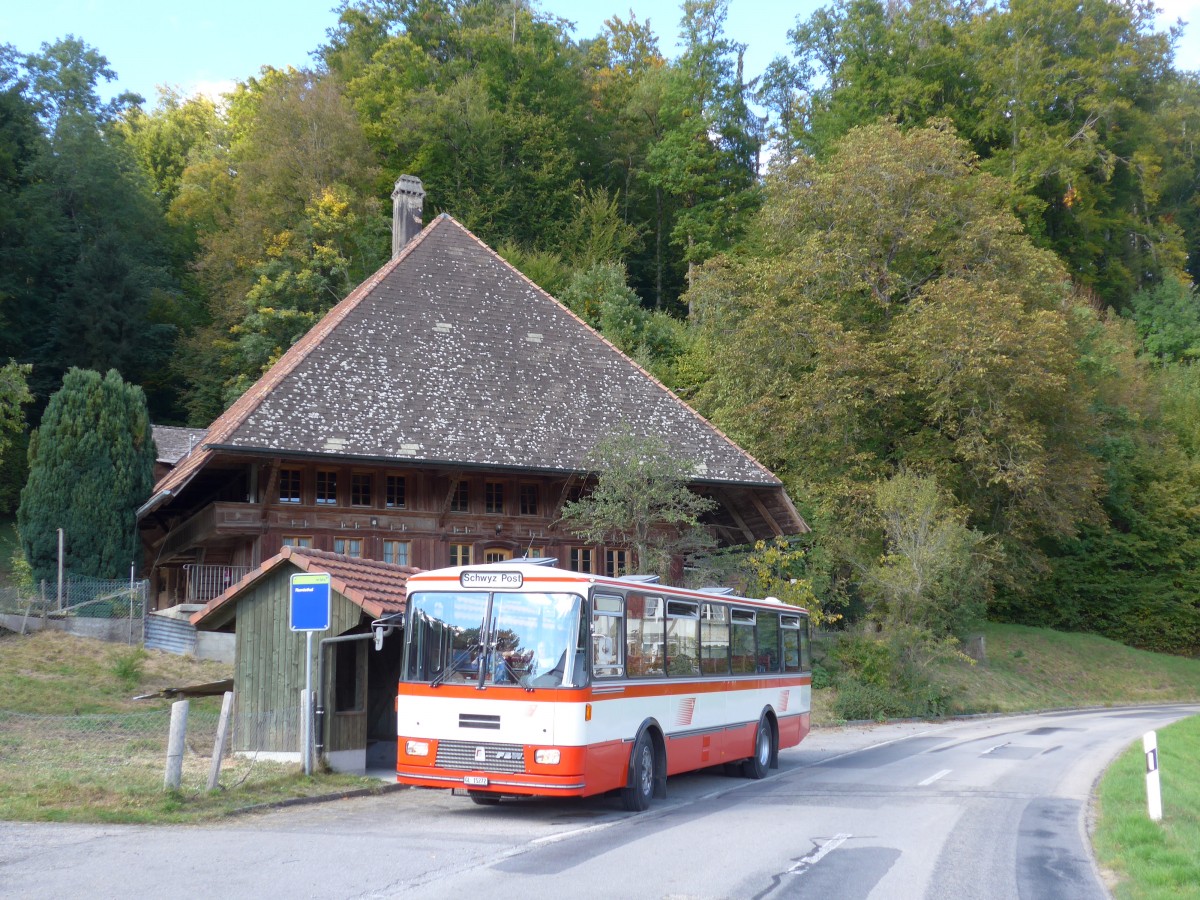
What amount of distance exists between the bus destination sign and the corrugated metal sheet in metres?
15.5

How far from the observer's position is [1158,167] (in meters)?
56.5

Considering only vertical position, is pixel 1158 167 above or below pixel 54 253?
above

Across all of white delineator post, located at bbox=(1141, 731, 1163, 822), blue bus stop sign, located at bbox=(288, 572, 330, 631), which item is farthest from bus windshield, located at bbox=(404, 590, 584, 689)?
white delineator post, located at bbox=(1141, 731, 1163, 822)

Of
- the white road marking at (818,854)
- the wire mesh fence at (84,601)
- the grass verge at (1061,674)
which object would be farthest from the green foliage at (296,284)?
the white road marking at (818,854)

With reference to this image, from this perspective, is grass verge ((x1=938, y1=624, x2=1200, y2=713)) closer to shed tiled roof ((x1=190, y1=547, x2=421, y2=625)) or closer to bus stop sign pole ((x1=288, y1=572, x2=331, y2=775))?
shed tiled roof ((x1=190, y1=547, x2=421, y2=625))

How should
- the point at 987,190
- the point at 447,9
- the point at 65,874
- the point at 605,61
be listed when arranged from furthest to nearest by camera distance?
the point at 605,61, the point at 447,9, the point at 987,190, the point at 65,874

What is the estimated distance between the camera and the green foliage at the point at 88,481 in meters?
32.0

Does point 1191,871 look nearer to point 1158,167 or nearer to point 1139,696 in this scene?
point 1139,696

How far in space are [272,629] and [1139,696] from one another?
3808 cm

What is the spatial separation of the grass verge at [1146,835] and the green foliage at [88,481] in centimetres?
2651

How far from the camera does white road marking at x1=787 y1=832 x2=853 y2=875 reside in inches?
388

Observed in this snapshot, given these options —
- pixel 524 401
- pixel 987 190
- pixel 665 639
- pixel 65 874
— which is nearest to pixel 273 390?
pixel 524 401

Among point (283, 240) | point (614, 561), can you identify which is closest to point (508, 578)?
point (614, 561)

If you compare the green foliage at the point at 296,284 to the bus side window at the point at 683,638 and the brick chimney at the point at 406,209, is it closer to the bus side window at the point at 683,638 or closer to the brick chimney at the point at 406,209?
the brick chimney at the point at 406,209
